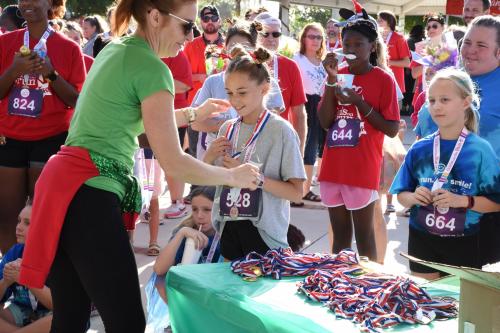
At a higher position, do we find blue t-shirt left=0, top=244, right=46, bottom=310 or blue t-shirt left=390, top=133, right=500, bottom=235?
blue t-shirt left=390, top=133, right=500, bottom=235

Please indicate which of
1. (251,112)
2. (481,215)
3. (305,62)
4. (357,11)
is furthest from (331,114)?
(305,62)

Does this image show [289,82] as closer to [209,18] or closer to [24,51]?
[24,51]

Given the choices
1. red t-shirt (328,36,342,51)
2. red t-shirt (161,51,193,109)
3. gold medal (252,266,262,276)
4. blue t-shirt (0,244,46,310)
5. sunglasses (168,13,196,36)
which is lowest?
blue t-shirt (0,244,46,310)

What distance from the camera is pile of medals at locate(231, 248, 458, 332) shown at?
242 cm

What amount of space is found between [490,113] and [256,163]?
4.03ft

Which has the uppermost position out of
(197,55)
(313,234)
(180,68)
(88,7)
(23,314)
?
(88,7)

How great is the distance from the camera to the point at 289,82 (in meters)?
5.44

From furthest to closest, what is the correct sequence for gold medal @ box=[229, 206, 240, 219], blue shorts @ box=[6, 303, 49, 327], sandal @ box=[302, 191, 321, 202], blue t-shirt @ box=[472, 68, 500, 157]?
sandal @ box=[302, 191, 321, 202] → blue shorts @ box=[6, 303, 49, 327] → blue t-shirt @ box=[472, 68, 500, 157] → gold medal @ box=[229, 206, 240, 219]

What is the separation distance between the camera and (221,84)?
16.0 ft

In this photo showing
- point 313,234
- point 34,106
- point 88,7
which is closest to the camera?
point 34,106

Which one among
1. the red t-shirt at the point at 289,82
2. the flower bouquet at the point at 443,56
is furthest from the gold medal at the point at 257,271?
the red t-shirt at the point at 289,82

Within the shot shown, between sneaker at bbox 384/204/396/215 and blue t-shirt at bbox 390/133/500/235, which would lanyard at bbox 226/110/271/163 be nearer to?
blue t-shirt at bbox 390/133/500/235


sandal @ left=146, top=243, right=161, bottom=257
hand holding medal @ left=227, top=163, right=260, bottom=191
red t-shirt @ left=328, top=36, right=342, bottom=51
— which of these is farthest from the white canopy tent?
hand holding medal @ left=227, top=163, right=260, bottom=191

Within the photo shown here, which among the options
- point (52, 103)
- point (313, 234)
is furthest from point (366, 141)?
point (313, 234)
